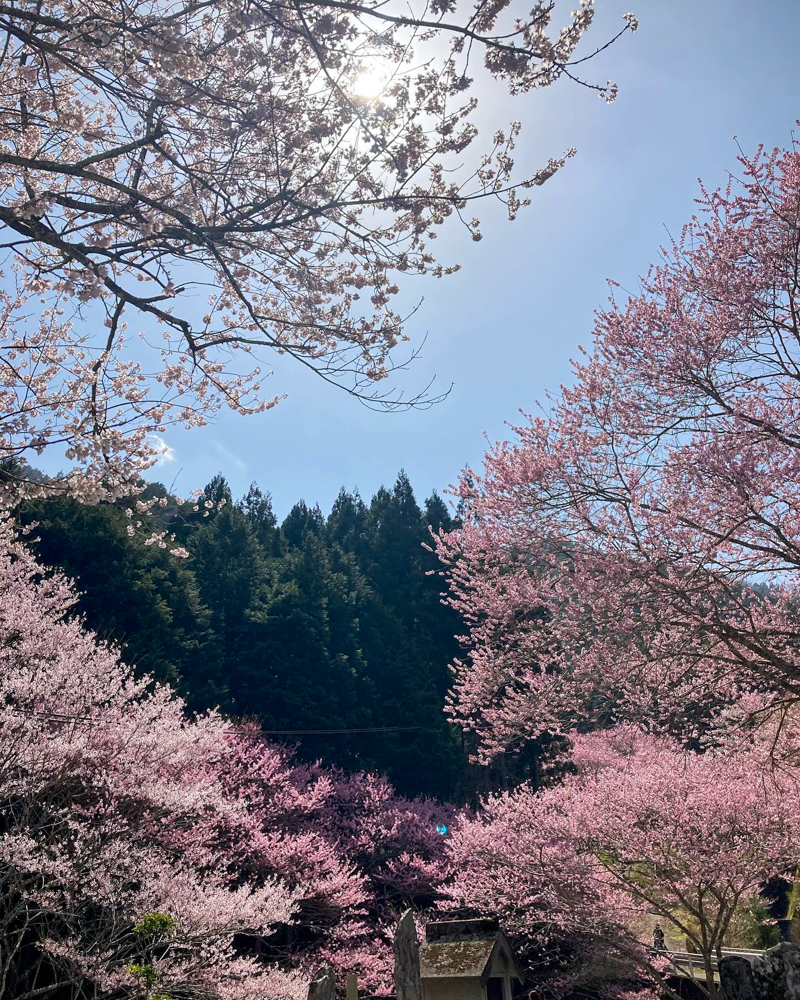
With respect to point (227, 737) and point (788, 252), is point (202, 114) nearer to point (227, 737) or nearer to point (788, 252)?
point (788, 252)

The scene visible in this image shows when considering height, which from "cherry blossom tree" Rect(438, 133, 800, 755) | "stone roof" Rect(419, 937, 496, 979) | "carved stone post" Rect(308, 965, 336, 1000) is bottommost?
"stone roof" Rect(419, 937, 496, 979)

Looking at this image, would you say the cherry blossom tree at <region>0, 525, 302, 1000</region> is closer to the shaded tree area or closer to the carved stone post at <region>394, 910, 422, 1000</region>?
the carved stone post at <region>394, 910, 422, 1000</region>

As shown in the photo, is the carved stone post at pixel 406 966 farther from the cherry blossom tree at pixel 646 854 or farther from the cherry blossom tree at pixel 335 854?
the cherry blossom tree at pixel 335 854

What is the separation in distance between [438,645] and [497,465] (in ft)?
80.2

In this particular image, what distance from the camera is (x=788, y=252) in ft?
21.2

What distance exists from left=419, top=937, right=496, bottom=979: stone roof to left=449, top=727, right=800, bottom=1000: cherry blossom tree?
1782 mm

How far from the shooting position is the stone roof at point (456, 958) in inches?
291

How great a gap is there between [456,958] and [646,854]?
261 cm

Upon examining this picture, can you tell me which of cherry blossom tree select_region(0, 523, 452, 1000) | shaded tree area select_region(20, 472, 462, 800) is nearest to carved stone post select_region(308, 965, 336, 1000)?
cherry blossom tree select_region(0, 523, 452, 1000)

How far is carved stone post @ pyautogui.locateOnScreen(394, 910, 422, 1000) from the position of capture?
4.90m

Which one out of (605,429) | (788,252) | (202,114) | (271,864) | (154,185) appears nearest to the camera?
(202,114)

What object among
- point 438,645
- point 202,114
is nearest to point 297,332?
point 202,114

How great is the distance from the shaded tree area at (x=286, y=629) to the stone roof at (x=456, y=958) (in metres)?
14.0

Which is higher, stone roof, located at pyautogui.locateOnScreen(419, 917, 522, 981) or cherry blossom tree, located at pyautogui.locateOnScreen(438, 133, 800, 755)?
cherry blossom tree, located at pyautogui.locateOnScreen(438, 133, 800, 755)
